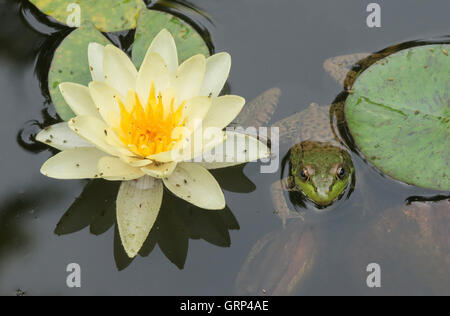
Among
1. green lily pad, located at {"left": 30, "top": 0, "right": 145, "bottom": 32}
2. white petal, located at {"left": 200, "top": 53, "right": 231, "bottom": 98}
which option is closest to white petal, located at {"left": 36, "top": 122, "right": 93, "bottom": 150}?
white petal, located at {"left": 200, "top": 53, "right": 231, "bottom": 98}

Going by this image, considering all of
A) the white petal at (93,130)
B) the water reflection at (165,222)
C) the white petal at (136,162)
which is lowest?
the water reflection at (165,222)

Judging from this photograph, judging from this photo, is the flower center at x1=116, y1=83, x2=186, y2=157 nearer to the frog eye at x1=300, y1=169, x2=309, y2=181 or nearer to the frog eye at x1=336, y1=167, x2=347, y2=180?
the frog eye at x1=300, y1=169, x2=309, y2=181

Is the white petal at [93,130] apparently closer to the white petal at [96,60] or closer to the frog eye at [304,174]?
the white petal at [96,60]

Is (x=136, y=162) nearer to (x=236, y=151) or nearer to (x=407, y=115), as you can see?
(x=236, y=151)

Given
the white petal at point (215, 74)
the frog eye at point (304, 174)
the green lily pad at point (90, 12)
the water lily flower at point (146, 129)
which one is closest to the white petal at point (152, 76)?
the water lily flower at point (146, 129)

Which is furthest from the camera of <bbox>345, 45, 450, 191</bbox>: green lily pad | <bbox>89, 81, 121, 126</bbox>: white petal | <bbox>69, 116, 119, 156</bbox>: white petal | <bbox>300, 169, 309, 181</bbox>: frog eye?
<bbox>300, 169, 309, 181</bbox>: frog eye

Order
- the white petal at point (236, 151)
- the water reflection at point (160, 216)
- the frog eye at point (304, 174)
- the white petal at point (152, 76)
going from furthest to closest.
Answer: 1. the frog eye at point (304, 174)
2. the water reflection at point (160, 216)
3. the white petal at point (236, 151)
4. the white petal at point (152, 76)

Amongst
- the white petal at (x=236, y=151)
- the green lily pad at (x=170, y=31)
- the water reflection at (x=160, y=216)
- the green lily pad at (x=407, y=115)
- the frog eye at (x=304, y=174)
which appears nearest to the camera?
the white petal at (x=236, y=151)
